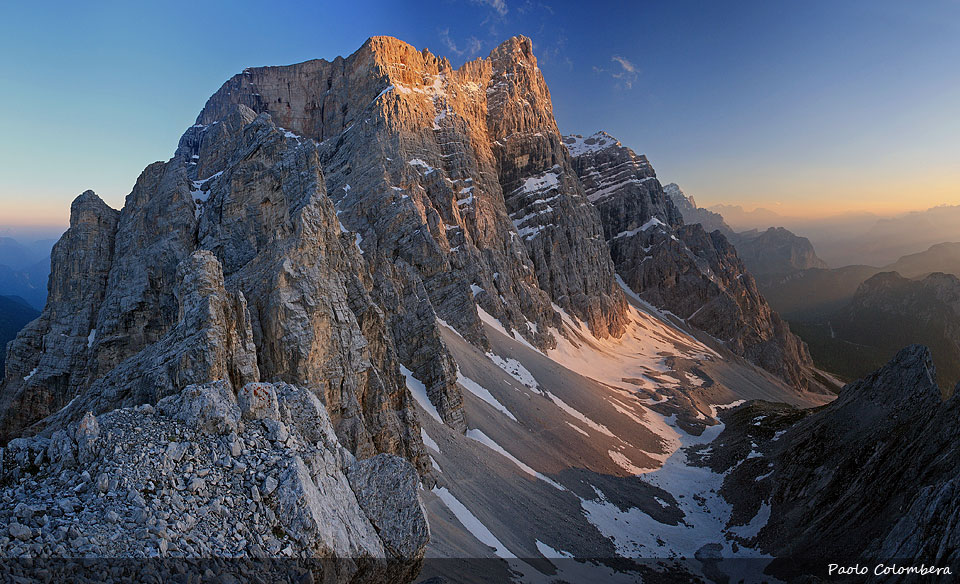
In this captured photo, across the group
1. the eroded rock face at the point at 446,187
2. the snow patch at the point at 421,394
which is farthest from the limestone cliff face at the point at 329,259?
the snow patch at the point at 421,394

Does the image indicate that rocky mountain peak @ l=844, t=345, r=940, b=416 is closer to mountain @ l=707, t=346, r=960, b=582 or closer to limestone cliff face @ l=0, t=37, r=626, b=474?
mountain @ l=707, t=346, r=960, b=582

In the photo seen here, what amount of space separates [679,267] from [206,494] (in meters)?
158

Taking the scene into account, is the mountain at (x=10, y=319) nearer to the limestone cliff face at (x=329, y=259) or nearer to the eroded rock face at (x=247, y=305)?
the limestone cliff face at (x=329, y=259)

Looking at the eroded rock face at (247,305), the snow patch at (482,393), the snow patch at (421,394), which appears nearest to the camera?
the eroded rock face at (247,305)

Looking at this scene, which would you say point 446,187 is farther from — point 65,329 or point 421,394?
point 65,329

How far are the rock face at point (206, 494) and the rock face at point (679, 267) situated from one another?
459 feet

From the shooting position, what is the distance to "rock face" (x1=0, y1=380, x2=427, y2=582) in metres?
10.0

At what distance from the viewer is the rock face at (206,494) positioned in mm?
10000

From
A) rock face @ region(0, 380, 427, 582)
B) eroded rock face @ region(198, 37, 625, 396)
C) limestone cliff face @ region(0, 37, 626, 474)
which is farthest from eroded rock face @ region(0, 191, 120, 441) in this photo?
rock face @ region(0, 380, 427, 582)

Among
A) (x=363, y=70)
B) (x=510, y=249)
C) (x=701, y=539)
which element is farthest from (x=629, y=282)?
(x=701, y=539)

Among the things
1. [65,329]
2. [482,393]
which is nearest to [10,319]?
[65,329]

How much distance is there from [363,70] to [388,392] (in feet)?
324

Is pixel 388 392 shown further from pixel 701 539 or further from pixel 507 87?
pixel 507 87

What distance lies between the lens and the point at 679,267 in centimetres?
15250
